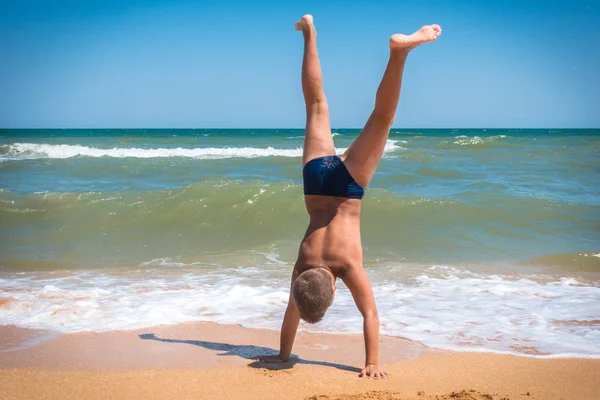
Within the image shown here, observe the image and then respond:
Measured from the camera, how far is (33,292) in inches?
252

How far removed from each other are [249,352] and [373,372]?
1136mm

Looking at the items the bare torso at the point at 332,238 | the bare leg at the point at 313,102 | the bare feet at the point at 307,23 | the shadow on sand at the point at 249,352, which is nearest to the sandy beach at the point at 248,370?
the shadow on sand at the point at 249,352

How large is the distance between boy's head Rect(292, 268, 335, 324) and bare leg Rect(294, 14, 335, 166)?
3.27 ft

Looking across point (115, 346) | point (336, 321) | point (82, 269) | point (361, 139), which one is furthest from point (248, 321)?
point (82, 269)

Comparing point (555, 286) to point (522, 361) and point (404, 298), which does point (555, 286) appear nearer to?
point (404, 298)

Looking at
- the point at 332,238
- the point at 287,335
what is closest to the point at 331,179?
the point at 332,238

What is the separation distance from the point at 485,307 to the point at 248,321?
2.58m

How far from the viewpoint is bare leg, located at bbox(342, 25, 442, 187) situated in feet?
12.9

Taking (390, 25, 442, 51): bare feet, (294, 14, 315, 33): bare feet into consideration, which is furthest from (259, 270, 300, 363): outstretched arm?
(294, 14, 315, 33): bare feet

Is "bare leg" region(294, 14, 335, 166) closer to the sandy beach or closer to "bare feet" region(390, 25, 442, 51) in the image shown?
"bare feet" region(390, 25, 442, 51)

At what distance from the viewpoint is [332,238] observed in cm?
407

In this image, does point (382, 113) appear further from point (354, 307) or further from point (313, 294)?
point (354, 307)

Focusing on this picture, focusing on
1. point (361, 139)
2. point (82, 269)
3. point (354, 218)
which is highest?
point (361, 139)

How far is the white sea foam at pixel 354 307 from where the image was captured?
16.9 ft
